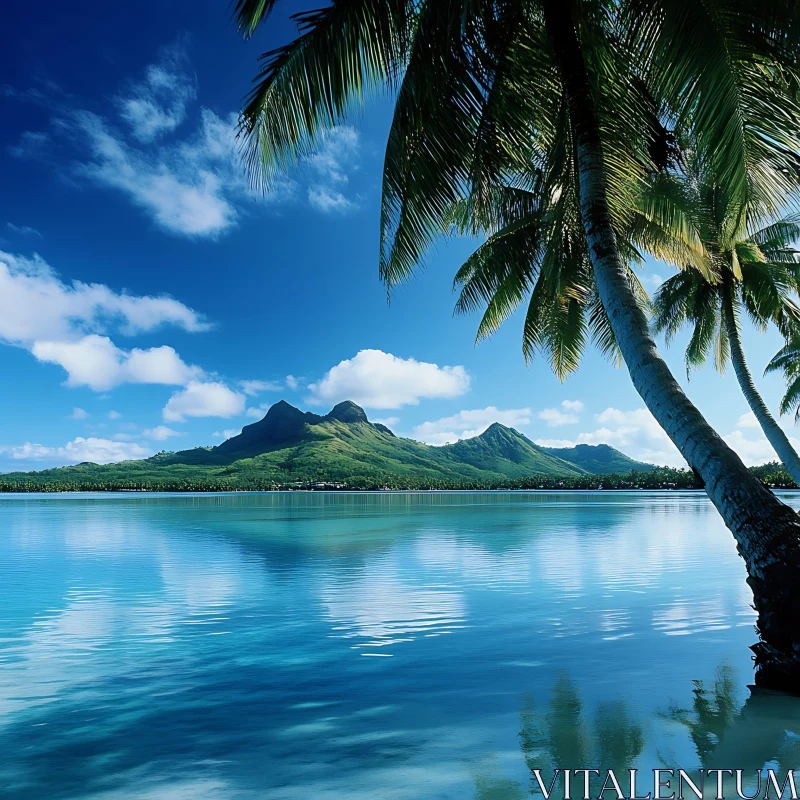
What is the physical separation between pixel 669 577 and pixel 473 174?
9.70 meters

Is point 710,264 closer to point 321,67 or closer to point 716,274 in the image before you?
point 716,274

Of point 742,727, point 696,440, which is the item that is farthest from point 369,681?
point 696,440

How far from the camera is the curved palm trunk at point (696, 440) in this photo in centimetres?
470

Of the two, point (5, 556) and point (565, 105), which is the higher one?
point (565, 105)

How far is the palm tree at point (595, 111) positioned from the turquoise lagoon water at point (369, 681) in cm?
134

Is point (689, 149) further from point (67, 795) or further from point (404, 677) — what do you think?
point (67, 795)

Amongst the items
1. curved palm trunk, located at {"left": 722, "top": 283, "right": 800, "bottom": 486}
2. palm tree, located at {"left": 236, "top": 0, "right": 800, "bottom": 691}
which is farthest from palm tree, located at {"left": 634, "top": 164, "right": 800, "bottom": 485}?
palm tree, located at {"left": 236, "top": 0, "right": 800, "bottom": 691}

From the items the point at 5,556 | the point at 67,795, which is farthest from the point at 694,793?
the point at 5,556

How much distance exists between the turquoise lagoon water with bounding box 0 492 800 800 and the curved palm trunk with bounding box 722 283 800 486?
323 cm

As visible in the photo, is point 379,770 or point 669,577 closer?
point 379,770

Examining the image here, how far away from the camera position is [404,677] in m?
5.99

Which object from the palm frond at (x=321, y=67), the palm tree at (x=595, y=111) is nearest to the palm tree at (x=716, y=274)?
the palm tree at (x=595, y=111)

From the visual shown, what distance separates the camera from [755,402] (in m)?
15.2

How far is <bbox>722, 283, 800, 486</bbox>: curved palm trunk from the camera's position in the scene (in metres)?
14.6
